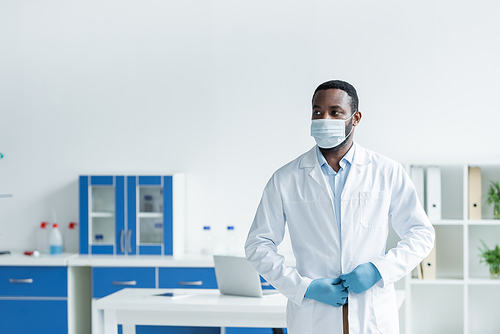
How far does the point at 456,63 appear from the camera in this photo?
3828 mm

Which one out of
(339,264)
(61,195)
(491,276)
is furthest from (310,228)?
(61,195)

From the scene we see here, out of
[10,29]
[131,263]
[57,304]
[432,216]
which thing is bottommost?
[57,304]

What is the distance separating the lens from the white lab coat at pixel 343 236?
1.72m

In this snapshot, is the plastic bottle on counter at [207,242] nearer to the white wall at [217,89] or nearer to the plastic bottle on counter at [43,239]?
the white wall at [217,89]

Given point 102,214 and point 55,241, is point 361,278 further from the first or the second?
point 55,241

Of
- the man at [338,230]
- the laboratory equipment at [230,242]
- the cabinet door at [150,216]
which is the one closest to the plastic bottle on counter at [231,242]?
the laboratory equipment at [230,242]

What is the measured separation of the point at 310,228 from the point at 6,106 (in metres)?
3.38

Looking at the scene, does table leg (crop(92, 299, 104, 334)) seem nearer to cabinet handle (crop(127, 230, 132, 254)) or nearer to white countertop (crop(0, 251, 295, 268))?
white countertop (crop(0, 251, 295, 268))

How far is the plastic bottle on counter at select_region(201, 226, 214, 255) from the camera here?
12.8 feet

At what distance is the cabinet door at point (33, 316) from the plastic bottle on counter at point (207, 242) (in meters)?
1.05

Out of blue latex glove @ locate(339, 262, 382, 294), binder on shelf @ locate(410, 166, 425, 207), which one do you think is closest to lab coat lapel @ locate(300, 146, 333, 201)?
blue latex glove @ locate(339, 262, 382, 294)

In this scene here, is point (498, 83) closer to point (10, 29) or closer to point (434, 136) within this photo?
point (434, 136)

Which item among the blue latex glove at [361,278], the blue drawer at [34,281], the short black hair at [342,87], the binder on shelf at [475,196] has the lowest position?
the blue drawer at [34,281]

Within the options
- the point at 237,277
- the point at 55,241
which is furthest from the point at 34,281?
the point at 237,277
